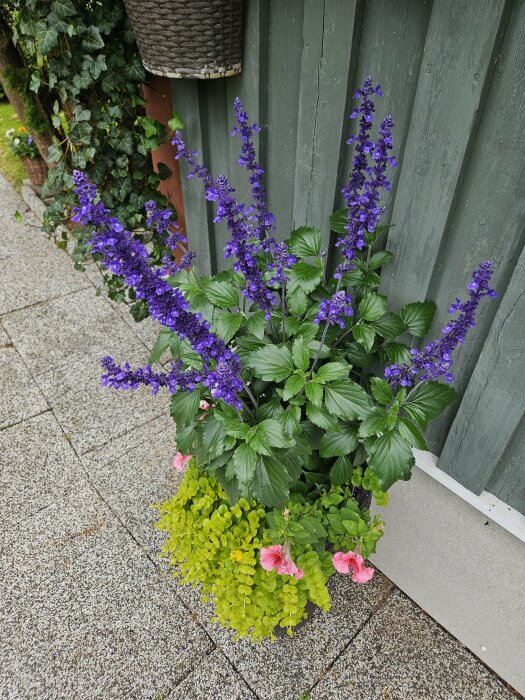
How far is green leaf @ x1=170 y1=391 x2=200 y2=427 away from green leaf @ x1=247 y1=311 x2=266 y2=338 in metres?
0.28

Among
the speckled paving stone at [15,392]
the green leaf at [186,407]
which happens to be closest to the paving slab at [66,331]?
the speckled paving stone at [15,392]

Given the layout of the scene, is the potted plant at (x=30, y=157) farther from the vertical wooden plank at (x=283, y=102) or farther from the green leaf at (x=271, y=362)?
the green leaf at (x=271, y=362)

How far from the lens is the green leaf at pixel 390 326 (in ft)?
4.93

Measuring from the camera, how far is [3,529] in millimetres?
2271

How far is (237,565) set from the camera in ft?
5.46

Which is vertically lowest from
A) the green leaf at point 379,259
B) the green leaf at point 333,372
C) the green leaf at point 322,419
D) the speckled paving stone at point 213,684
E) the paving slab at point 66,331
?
the speckled paving stone at point 213,684

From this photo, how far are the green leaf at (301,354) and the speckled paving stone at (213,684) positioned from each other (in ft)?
4.29

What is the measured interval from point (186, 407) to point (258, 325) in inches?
14.4

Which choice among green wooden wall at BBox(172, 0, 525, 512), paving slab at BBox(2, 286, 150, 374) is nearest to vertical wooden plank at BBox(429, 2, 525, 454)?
green wooden wall at BBox(172, 0, 525, 512)

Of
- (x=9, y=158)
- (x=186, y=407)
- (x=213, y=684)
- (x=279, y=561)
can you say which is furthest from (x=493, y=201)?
(x=9, y=158)

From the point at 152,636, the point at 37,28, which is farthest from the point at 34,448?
the point at 37,28

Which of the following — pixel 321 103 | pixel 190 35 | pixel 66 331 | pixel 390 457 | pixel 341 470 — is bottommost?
pixel 66 331

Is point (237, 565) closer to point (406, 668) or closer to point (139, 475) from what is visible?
point (406, 668)

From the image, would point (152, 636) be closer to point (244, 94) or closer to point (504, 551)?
point (504, 551)
